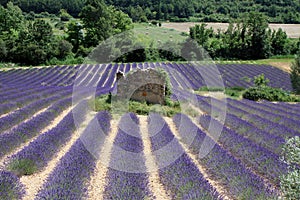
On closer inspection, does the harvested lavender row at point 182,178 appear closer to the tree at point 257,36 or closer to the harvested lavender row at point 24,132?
the harvested lavender row at point 24,132

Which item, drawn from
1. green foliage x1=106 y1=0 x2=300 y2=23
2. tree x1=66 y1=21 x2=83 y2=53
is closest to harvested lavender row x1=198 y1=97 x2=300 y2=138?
tree x1=66 y1=21 x2=83 y2=53

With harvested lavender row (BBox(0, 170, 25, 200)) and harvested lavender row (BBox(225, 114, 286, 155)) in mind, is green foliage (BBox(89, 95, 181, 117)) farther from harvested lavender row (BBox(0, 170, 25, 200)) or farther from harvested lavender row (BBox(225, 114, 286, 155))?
harvested lavender row (BBox(0, 170, 25, 200))

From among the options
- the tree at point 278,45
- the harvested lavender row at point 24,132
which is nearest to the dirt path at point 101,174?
the harvested lavender row at point 24,132

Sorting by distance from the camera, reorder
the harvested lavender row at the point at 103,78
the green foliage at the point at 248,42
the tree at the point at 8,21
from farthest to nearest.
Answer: the tree at the point at 8,21 < the green foliage at the point at 248,42 < the harvested lavender row at the point at 103,78

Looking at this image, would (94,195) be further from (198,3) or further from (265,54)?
(198,3)

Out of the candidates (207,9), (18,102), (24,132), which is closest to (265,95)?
(18,102)

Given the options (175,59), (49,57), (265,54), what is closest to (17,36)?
(49,57)

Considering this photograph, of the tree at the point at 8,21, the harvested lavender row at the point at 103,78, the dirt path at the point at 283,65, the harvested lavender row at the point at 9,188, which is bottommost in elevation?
the dirt path at the point at 283,65
